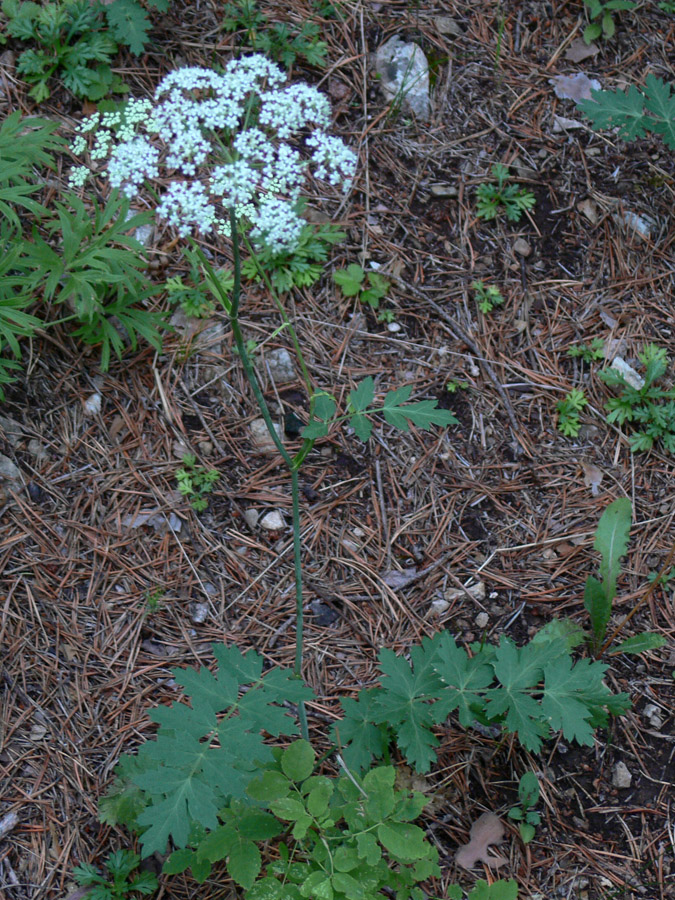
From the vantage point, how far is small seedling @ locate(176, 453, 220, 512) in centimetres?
260

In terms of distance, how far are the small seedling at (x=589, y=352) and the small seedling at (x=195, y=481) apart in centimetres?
154

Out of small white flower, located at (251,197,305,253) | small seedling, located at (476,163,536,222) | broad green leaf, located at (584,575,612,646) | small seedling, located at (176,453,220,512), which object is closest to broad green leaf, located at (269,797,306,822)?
small seedling, located at (176,453,220,512)

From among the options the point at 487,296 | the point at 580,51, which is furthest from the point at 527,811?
the point at 580,51

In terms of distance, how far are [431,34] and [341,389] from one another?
1.81 metres

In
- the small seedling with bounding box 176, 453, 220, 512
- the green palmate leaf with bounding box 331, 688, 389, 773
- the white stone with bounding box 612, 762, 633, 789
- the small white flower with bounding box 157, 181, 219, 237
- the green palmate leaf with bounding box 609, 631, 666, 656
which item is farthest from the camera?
the small seedling with bounding box 176, 453, 220, 512

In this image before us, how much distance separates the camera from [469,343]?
291 cm

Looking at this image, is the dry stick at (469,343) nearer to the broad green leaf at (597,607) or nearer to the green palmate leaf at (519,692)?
the broad green leaf at (597,607)

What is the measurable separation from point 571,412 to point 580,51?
1821 mm

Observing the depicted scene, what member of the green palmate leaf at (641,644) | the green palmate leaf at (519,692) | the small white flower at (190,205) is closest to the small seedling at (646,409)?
the green palmate leaf at (641,644)

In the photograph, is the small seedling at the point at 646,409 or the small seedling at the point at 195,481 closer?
the small seedling at the point at 195,481

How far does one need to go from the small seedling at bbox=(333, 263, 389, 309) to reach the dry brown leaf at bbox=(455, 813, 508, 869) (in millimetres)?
1915

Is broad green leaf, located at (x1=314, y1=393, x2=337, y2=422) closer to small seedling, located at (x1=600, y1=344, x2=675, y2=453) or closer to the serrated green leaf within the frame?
the serrated green leaf

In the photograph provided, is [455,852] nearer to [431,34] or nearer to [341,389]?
[341,389]

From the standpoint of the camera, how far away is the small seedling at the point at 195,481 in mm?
2602
